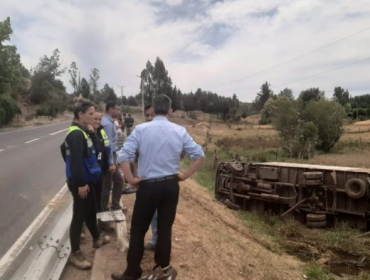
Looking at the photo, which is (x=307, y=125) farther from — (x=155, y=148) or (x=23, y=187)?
(x=155, y=148)

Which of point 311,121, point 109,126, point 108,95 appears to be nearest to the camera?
point 109,126

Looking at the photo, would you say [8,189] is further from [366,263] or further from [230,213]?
[366,263]

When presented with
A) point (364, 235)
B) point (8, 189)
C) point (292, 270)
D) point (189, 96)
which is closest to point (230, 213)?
point (364, 235)

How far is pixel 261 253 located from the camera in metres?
6.89

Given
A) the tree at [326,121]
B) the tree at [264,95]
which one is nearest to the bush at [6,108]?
→ the tree at [326,121]

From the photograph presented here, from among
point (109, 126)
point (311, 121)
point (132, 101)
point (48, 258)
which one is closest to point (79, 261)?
point (48, 258)

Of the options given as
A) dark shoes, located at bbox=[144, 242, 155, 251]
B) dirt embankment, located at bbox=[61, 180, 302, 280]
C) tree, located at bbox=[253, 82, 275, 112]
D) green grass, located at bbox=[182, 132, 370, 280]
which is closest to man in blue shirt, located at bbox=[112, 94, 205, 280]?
dirt embankment, located at bbox=[61, 180, 302, 280]

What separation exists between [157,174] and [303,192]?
745 centimetres

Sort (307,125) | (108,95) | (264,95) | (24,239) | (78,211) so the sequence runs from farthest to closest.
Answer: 1. (264,95)
2. (307,125)
3. (108,95)
4. (24,239)
5. (78,211)

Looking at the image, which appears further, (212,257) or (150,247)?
(212,257)

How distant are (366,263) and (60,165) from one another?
381 inches

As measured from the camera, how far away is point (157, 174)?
3758mm

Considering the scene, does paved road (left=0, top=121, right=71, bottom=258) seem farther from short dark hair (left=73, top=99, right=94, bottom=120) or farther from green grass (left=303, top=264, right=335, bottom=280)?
green grass (left=303, top=264, right=335, bottom=280)

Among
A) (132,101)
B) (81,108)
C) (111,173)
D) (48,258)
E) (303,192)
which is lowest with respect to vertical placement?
(303,192)
